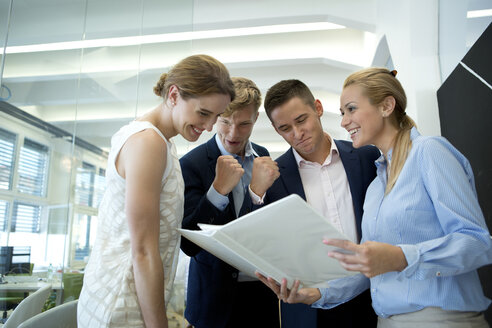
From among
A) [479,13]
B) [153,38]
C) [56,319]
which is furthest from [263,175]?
[153,38]

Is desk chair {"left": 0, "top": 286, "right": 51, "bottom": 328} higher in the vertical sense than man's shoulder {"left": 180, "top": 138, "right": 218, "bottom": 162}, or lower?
lower

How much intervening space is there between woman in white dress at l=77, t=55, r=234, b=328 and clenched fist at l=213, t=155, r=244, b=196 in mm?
282

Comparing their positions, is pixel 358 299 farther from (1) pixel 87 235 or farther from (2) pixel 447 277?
(1) pixel 87 235

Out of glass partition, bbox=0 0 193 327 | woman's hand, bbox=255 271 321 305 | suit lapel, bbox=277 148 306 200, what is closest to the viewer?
woman's hand, bbox=255 271 321 305

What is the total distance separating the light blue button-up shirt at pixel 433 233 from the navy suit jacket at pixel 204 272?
0.63 metres

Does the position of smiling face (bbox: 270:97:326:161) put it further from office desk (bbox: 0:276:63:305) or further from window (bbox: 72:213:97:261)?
window (bbox: 72:213:97:261)

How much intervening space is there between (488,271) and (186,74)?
1.60 metres

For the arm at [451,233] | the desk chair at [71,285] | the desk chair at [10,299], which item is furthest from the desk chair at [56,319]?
the arm at [451,233]

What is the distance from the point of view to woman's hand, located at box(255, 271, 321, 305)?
1348 mm

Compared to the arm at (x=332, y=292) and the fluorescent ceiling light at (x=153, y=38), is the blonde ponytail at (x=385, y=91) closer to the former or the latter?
the arm at (x=332, y=292)

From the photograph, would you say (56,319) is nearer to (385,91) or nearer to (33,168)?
(33,168)

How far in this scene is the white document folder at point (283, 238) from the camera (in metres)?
0.97

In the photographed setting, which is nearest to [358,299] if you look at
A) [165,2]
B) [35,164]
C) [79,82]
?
[35,164]

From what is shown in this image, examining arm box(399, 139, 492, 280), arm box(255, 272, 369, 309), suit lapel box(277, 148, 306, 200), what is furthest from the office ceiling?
arm box(399, 139, 492, 280)
